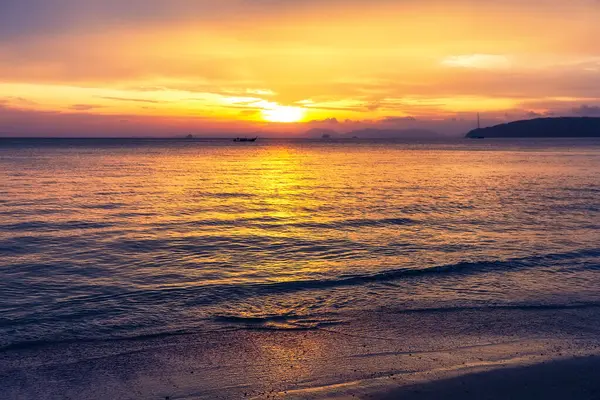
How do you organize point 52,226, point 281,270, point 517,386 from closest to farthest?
point 517,386 < point 281,270 < point 52,226

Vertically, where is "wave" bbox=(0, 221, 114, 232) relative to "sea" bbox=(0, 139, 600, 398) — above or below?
above

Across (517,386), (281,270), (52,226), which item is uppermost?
(52,226)

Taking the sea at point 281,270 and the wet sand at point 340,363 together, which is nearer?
the wet sand at point 340,363

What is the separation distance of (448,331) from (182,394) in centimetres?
686

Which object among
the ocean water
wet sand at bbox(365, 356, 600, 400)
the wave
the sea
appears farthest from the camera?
the wave

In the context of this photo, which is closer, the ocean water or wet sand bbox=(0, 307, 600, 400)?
wet sand bbox=(0, 307, 600, 400)

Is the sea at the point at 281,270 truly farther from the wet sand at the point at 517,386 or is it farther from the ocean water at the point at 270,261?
the wet sand at the point at 517,386

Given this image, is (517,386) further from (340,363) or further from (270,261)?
(270,261)

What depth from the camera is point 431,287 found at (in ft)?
55.1

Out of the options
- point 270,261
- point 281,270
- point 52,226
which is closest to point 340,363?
point 281,270

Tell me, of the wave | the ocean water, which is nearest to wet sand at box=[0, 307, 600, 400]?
the ocean water

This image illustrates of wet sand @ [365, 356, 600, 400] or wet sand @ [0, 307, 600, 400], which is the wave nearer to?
wet sand @ [0, 307, 600, 400]

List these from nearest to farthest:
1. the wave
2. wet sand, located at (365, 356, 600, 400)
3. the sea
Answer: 1. wet sand, located at (365, 356, 600, 400)
2. the sea
3. the wave

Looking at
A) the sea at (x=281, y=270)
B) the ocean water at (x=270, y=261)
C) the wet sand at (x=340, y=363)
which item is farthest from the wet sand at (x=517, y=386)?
the ocean water at (x=270, y=261)
